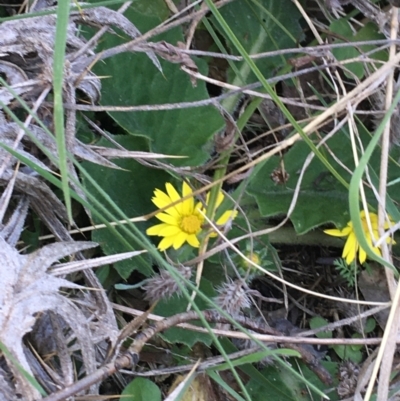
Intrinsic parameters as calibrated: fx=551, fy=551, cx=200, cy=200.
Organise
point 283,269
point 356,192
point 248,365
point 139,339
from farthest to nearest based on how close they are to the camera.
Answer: point 283,269 → point 248,365 → point 139,339 → point 356,192

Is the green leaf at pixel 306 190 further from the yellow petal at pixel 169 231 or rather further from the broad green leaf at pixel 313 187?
the yellow petal at pixel 169 231

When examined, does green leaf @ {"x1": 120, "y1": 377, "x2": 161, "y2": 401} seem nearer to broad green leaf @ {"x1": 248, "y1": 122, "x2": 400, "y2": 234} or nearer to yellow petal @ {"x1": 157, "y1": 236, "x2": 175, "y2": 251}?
yellow petal @ {"x1": 157, "y1": 236, "x2": 175, "y2": 251}

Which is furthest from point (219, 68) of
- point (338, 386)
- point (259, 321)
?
point (338, 386)

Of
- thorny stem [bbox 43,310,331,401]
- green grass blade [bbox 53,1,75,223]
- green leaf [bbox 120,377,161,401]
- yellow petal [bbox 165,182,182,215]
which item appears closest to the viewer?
green grass blade [bbox 53,1,75,223]

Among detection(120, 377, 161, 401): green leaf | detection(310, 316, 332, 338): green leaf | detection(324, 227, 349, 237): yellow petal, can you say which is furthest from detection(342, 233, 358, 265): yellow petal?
detection(120, 377, 161, 401): green leaf

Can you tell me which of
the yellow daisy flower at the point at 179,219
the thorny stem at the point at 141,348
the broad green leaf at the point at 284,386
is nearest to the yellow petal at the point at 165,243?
the yellow daisy flower at the point at 179,219

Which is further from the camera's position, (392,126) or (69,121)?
(392,126)

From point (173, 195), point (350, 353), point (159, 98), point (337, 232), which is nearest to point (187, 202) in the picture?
point (173, 195)

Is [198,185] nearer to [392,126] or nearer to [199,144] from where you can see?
[199,144]
